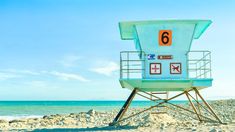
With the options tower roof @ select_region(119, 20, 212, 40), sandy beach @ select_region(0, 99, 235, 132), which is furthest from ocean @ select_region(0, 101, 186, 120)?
tower roof @ select_region(119, 20, 212, 40)

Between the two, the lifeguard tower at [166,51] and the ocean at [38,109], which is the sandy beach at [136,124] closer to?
the lifeguard tower at [166,51]

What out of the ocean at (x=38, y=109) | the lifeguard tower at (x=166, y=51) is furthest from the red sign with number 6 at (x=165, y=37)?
the ocean at (x=38, y=109)

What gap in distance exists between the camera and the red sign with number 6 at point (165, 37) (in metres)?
14.6

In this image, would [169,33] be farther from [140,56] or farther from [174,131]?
[174,131]

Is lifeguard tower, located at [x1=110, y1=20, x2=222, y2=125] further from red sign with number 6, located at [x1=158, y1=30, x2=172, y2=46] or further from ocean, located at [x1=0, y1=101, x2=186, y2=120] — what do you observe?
ocean, located at [x1=0, y1=101, x2=186, y2=120]

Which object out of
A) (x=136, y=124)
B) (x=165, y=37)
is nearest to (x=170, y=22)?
(x=165, y=37)

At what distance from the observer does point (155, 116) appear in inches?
739

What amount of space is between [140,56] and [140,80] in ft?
4.15

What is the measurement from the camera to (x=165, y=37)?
14.6 m

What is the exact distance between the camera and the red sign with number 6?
1455 cm

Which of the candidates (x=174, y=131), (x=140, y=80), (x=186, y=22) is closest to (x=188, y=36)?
(x=186, y=22)

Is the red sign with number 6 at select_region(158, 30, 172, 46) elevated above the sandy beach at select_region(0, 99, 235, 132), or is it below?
above

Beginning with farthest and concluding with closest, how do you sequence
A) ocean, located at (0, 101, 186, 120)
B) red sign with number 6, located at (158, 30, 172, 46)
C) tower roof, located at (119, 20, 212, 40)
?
1. ocean, located at (0, 101, 186, 120)
2. red sign with number 6, located at (158, 30, 172, 46)
3. tower roof, located at (119, 20, 212, 40)

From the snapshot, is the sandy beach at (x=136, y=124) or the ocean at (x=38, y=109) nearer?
the sandy beach at (x=136, y=124)
